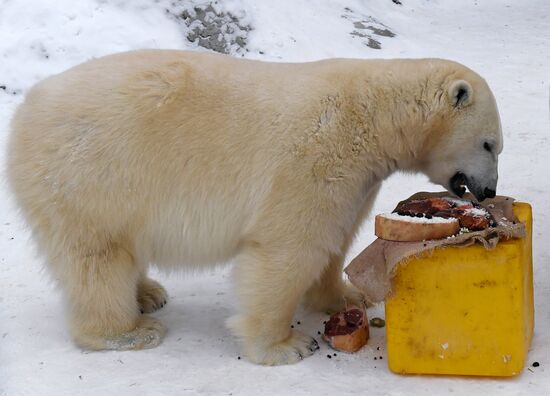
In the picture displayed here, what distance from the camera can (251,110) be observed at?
4.19m

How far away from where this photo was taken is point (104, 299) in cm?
427

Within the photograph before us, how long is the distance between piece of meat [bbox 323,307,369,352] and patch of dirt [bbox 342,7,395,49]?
672cm

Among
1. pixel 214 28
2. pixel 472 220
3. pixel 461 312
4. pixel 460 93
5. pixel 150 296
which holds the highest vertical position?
pixel 460 93

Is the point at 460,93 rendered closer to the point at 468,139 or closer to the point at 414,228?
the point at 468,139

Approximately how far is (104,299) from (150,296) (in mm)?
762

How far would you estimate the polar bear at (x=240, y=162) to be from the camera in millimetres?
4090

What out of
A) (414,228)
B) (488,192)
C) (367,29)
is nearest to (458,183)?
(488,192)

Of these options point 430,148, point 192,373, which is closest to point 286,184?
point 430,148

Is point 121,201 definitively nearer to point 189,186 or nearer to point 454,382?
point 189,186

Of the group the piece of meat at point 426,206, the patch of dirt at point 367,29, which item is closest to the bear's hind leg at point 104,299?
the piece of meat at point 426,206

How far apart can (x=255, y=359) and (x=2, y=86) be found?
549cm

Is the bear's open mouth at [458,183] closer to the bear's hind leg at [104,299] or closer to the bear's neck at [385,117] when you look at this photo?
the bear's neck at [385,117]

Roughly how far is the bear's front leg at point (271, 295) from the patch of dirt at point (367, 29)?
274 inches

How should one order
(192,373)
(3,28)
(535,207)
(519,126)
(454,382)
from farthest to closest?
1. (3,28)
2. (519,126)
3. (535,207)
4. (192,373)
5. (454,382)
